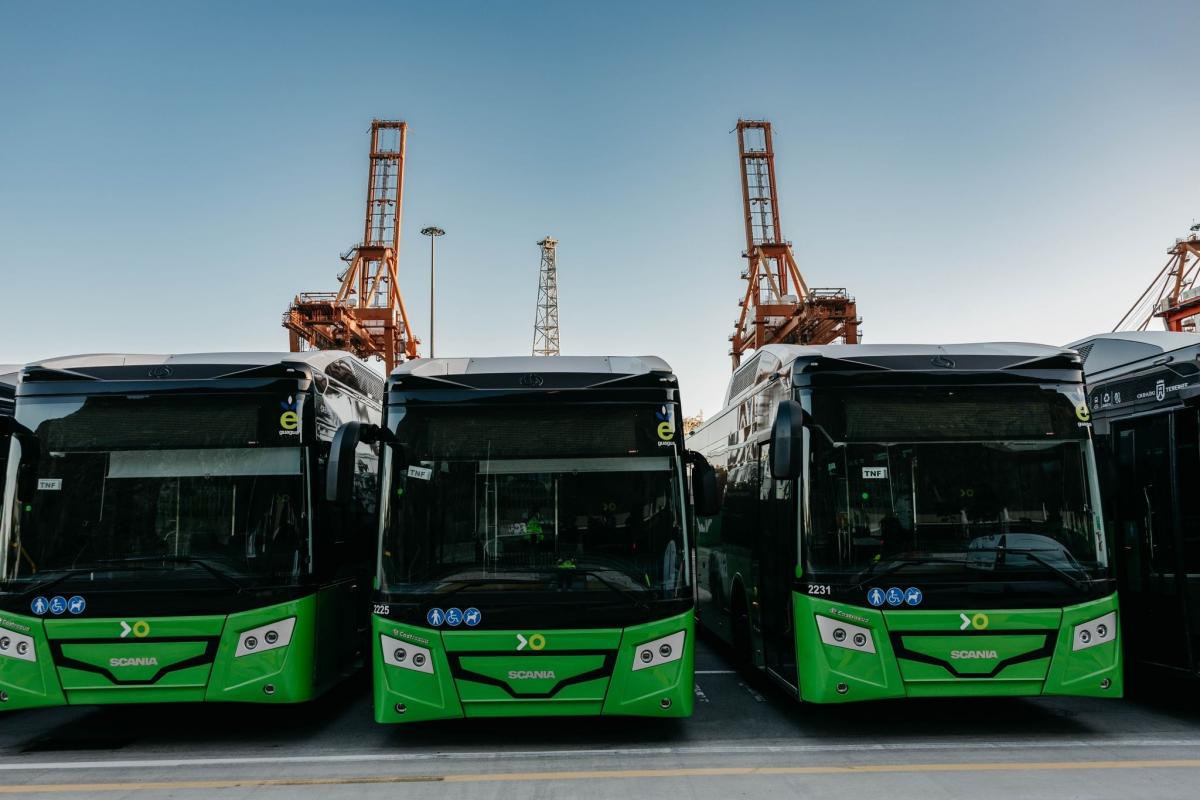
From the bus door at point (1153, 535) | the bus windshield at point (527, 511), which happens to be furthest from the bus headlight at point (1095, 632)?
the bus windshield at point (527, 511)

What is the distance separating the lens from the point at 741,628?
9.65 metres

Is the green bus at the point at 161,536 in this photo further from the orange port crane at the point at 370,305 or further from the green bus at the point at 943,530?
the orange port crane at the point at 370,305

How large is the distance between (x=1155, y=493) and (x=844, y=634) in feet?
9.90

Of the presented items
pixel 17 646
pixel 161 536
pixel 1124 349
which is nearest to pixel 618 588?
pixel 161 536

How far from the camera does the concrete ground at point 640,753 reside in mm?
5879

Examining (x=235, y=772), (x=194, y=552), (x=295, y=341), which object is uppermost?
(x=295, y=341)

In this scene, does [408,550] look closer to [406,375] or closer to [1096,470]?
[406,375]

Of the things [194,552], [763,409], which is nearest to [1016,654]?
[763,409]

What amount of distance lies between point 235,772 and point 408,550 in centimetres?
187

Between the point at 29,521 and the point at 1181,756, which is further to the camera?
the point at 29,521

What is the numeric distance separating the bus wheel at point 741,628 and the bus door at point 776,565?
0.98 metres

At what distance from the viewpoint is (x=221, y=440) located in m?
7.11

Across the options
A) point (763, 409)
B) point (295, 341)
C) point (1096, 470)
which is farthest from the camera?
point (295, 341)

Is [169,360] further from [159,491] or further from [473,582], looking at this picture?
[473,582]
